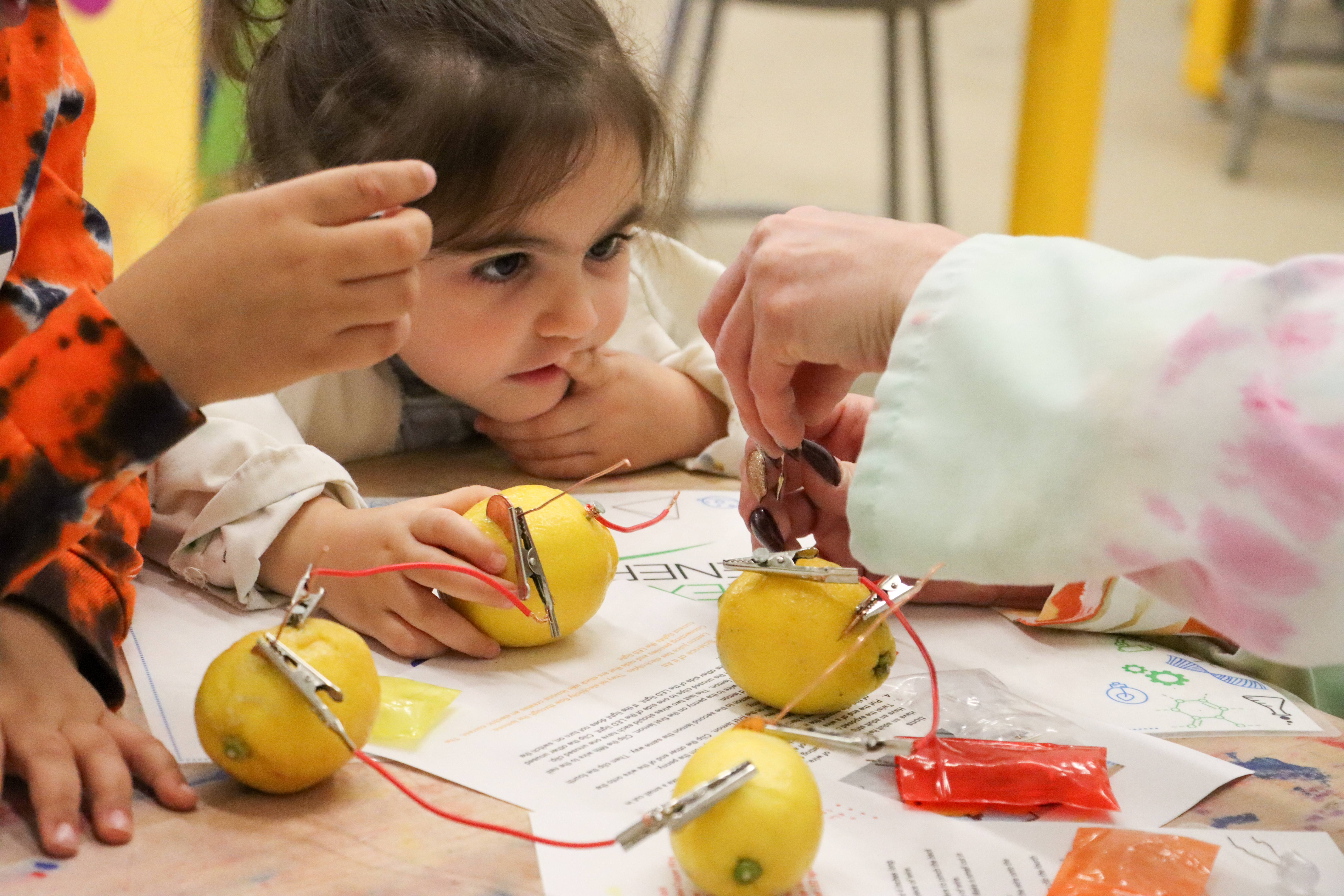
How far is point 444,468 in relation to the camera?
1.15 meters

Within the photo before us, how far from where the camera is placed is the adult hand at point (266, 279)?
21.8 inches

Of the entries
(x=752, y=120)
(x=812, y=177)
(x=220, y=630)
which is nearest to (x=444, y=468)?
(x=220, y=630)

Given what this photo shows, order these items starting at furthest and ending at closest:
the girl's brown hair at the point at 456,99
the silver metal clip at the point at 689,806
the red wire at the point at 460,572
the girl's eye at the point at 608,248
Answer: the girl's eye at the point at 608,248, the girl's brown hair at the point at 456,99, the red wire at the point at 460,572, the silver metal clip at the point at 689,806

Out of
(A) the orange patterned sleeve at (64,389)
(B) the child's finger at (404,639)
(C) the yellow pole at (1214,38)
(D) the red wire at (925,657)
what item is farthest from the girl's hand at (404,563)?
(C) the yellow pole at (1214,38)

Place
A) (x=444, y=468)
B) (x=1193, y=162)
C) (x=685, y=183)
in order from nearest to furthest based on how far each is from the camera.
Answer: (x=444, y=468) → (x=685, y=183) → (x=1193, y=162)

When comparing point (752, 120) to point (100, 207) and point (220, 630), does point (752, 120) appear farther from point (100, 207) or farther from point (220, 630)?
point (220, 630)

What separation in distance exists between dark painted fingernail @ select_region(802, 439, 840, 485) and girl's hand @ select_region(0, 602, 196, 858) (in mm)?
414

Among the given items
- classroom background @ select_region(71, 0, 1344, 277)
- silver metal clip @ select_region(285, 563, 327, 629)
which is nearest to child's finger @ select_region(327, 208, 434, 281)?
silver metal clip @ select_region(285, 563, 327, 629)

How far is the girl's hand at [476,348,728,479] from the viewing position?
1.14 meters

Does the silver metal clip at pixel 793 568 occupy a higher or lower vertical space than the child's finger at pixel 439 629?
higher

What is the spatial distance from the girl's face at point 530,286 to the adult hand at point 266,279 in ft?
1.35

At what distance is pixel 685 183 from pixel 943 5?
3.62 feet

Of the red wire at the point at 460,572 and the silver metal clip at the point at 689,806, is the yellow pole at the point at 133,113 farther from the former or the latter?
the silver metal clip at the point at 689,806

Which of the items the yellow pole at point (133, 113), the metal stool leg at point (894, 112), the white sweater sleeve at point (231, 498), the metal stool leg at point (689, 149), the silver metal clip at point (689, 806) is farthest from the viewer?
the metal stool leg at point (894, 112)
